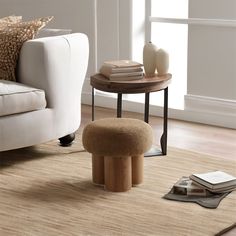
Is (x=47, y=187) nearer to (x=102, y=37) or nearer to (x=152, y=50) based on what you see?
(x=152, y=50)

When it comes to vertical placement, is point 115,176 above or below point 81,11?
below

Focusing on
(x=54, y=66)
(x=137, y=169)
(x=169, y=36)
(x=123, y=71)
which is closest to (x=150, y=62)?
(x=123, y=71)

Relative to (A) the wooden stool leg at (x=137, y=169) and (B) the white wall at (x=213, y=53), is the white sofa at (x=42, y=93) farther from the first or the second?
(B) the white wall at (x=213, y=53)

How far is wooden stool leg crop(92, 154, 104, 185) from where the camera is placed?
351cm

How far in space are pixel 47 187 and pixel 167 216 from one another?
75 cm

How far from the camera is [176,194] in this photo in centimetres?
336

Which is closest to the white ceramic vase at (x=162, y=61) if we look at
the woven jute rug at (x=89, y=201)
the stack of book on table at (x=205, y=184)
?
the woven jute rug at (x=89, y=201)

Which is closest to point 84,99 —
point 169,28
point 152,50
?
point 169,28

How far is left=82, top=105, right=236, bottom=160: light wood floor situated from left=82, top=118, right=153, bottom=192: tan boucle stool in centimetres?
80

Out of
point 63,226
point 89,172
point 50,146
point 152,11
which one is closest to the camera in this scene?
point 63,226

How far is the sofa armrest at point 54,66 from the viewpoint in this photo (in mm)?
3889

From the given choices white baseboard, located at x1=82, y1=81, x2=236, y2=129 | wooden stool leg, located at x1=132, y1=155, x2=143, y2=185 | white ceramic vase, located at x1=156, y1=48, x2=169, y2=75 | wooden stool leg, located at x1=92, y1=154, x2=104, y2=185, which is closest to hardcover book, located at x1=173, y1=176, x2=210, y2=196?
wooden stool leg, located at x1=132, y1=155, x2=143, y2=185

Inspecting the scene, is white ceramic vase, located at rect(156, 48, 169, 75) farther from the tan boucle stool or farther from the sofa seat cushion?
the sofa seat cushion

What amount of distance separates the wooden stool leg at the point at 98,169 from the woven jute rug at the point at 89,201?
5 cm
